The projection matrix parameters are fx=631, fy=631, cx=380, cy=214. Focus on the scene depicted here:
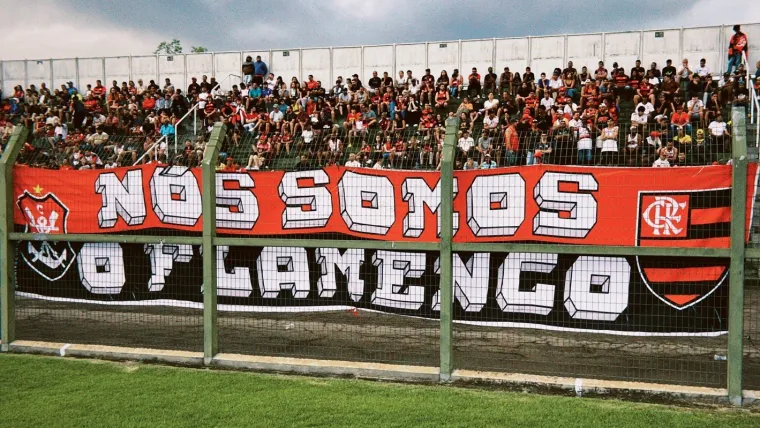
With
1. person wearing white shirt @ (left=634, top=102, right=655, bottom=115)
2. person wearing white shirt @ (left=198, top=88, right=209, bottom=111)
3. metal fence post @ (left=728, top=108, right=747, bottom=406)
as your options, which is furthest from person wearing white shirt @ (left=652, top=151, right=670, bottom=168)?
person wearing white shirt @ (left=198, top=88, right=209, bottom=111)

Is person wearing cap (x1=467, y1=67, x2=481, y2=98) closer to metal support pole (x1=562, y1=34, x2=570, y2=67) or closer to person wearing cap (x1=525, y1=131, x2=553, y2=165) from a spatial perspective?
metal support pole (x1=562, y1=34, x2=570, y2=67)

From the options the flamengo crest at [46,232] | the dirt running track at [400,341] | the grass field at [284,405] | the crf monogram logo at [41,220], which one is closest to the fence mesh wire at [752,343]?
the dirt running track at [400,341]

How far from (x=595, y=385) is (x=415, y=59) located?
18.7 metres

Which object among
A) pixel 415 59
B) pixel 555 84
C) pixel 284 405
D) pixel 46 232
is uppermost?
pixel 415 59

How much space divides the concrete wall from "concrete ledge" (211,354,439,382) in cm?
1718

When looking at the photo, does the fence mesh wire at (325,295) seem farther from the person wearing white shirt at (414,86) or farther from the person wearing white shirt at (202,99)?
the person wearing white shirt at (202,99)

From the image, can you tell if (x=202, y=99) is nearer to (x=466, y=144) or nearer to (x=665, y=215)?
(x=466, y=144)

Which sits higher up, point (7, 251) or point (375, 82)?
point (375, 82)

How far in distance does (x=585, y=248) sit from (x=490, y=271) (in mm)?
1056

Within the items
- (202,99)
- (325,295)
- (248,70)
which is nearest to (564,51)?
(248,70)

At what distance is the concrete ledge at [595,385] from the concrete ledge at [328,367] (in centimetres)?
39

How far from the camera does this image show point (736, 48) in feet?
61.8

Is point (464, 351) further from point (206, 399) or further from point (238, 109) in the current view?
point (238, 109)

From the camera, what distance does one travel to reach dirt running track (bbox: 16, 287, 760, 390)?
7.10 m
